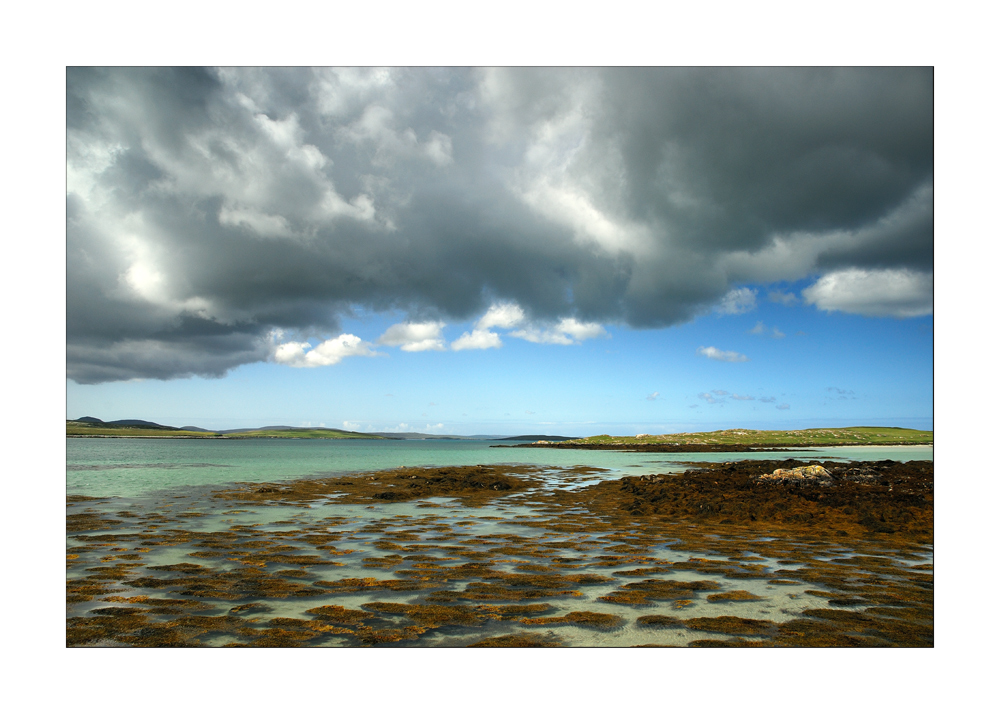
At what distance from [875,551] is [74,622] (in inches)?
717

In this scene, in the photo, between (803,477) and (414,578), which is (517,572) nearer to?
(414,578)

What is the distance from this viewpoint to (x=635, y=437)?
155500 mm

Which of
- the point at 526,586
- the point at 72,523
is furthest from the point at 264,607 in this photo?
the point at 72,523

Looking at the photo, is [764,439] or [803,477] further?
[764,439]

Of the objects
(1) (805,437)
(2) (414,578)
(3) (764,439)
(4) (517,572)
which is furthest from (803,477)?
(1) (805,437)

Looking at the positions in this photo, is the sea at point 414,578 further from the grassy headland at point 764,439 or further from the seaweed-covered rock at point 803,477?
the grassy headland at point 764,439

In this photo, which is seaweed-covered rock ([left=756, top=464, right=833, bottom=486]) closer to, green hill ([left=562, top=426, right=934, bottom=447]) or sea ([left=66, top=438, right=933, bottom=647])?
sea ([left=66, top=438, right=933, bottom=647])

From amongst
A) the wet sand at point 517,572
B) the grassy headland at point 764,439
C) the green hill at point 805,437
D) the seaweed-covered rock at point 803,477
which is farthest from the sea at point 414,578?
the green hill at point 805,437

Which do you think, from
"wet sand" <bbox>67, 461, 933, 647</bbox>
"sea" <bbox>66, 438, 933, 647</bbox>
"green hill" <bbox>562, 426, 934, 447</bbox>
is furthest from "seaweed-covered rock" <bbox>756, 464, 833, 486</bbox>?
"green hill" <bbox>562, 426, 934, 447</bbox>

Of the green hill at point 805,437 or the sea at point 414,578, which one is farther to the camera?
the green hill at point 805,437

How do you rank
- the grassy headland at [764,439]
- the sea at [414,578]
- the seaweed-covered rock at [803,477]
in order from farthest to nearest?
the grassy headland at [764,439] → the seaweed-covered rock at [803,477] → the sea at [414,578]

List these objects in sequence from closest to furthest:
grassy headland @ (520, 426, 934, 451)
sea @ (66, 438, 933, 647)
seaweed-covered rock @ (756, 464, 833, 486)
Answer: sea @ (66, 438, 933, 647)
seaweed-covered rock @ (756, 464, 833, 486)
grassy headland @ (520, 426, 934, 451)

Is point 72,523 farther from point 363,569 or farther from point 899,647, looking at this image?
point 899,647

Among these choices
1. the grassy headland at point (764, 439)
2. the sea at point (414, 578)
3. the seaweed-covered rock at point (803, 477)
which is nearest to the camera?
the sea at point (414, 578)
